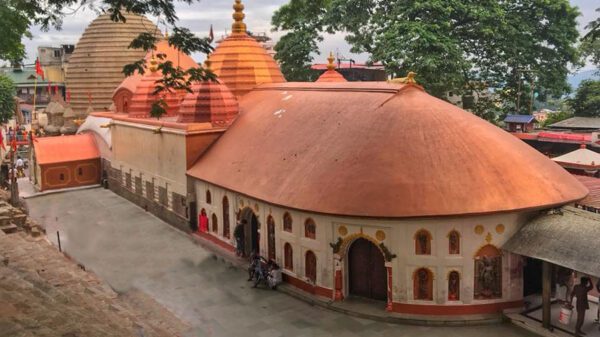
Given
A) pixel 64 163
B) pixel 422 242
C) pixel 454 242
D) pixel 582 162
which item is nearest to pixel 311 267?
pixel 422 242

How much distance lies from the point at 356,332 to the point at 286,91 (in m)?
11.5

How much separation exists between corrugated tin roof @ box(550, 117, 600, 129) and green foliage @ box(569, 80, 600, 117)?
7.34 ft

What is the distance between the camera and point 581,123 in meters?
34.2

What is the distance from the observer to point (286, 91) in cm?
2236

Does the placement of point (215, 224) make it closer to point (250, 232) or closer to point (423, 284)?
point (250, 232)

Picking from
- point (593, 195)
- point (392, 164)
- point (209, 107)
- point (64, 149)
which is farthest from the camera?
point (64, 149)

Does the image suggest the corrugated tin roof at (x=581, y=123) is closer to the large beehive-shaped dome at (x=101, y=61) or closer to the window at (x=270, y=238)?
the window at (x=270, y=238)

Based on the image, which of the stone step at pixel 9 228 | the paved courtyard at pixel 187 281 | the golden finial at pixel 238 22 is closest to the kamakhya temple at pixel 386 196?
the paved courtyard at pixel 187 281

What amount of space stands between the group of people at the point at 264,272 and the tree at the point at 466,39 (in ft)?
56.2

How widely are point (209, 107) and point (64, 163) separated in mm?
13326

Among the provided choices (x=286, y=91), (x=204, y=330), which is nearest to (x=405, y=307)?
(x=204, y=330)

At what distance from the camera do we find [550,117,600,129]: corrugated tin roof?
3347 cm

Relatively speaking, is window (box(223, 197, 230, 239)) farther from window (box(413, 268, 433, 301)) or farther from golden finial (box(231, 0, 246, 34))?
golden finial (box(231, 0, 246, 34))

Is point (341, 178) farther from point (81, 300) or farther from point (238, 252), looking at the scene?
point (81, 300)
